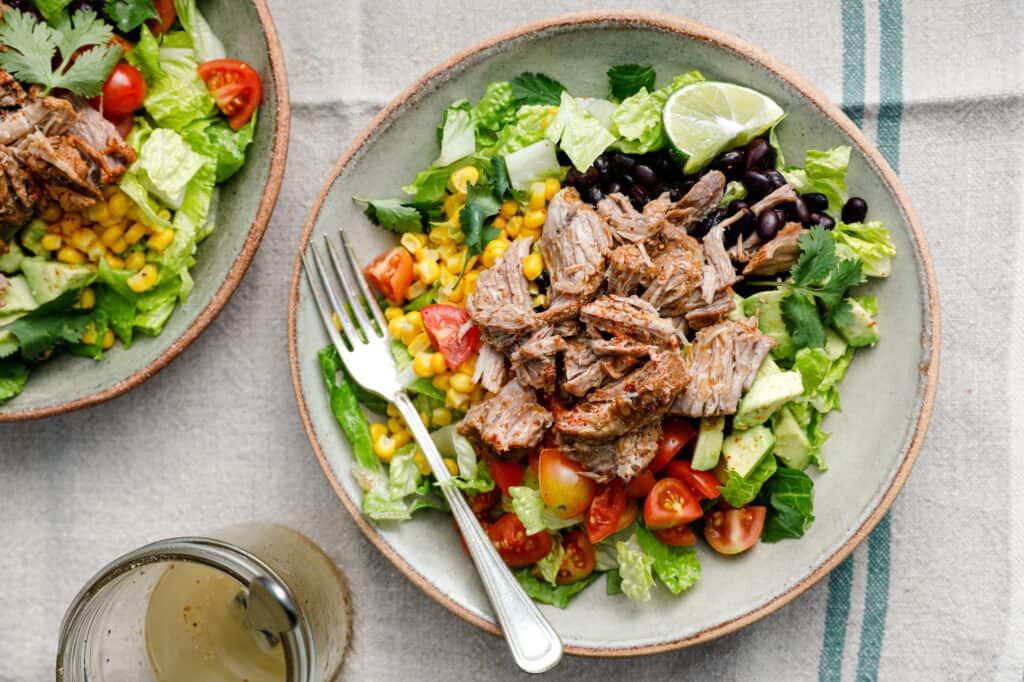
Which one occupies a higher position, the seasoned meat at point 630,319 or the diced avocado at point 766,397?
the seasoned meat at point 630,319

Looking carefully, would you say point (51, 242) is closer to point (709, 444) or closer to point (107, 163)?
point (107, 163)

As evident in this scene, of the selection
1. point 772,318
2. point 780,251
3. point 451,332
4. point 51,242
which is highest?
point 51,242

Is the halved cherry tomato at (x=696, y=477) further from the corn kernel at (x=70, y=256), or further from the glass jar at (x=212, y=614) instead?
the corn kernel at (x=70, y=256)

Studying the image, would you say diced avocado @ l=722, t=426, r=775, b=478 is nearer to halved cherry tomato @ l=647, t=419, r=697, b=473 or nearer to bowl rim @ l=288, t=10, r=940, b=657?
halved cherry tomato @ l=647, t=419, r=697, b=473

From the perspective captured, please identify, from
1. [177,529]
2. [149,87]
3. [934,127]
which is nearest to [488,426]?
[177,529]

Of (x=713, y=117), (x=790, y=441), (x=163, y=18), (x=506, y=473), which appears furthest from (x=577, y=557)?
(x=163, y=18)

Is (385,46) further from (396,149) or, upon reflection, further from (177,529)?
(177,529)

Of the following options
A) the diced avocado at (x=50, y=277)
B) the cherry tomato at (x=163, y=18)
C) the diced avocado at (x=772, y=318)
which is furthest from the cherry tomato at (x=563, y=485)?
the cherry tomato at (x=163, y=18)
